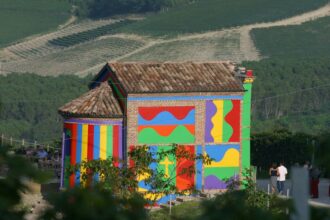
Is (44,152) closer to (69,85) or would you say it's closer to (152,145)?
(152,145)

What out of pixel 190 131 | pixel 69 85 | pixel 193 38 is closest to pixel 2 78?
pixel 69 85

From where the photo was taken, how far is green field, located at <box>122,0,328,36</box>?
105875 millimetres

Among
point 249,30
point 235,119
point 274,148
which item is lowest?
point 274,148

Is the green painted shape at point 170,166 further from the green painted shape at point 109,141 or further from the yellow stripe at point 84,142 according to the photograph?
the yellow stripe at point 84,142

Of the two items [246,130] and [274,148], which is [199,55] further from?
[246,130]

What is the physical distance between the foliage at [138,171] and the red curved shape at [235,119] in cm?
244

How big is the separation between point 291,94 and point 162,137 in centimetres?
3845

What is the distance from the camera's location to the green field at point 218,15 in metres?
106

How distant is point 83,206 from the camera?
8.00 m

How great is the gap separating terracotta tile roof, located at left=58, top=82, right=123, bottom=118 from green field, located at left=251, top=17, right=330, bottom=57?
186 ft

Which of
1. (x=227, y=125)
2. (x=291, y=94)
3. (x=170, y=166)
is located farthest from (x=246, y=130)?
(x=291, y=94)

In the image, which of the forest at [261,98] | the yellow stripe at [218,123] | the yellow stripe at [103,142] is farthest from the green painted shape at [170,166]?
the forest at [261,98]

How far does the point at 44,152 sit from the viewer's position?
39062 mm

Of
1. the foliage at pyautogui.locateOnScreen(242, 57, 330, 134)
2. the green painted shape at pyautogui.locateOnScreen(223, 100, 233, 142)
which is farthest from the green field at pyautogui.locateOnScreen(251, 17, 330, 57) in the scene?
the green painted shape at pyautogui.locateOnScreen(223, 100, 233, 142)
